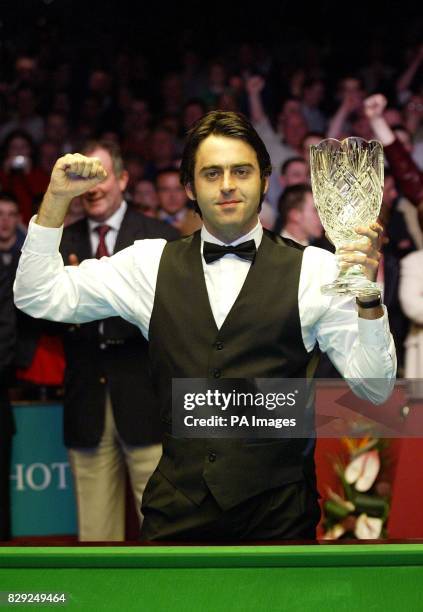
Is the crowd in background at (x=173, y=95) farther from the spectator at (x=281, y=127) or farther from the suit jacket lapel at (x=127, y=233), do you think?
the suit jacket lapel at (x=127, y=233)

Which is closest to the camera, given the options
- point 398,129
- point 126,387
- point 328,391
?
point 328,391

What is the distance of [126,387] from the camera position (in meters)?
3.20

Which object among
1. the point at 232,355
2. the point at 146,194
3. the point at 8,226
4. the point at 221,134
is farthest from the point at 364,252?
the point at 146,194

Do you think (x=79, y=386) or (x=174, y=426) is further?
(x=79, y=386)

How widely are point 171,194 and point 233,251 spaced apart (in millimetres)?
2455

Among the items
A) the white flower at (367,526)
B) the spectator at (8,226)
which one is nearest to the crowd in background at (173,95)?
the spectator at (8,226)

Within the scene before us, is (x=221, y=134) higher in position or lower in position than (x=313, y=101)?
lower

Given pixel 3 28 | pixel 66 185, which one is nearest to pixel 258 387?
pixel 66 185

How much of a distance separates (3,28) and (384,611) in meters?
4.43

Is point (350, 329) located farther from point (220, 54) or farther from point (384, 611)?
point (220, 54)

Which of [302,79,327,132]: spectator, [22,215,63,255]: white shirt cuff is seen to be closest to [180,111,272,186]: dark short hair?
[22,215,63,255]: white shirt cuff

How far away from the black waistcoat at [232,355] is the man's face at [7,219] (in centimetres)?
193

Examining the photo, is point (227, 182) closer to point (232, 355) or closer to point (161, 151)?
point (232, 355)

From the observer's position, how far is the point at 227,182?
207 cm
